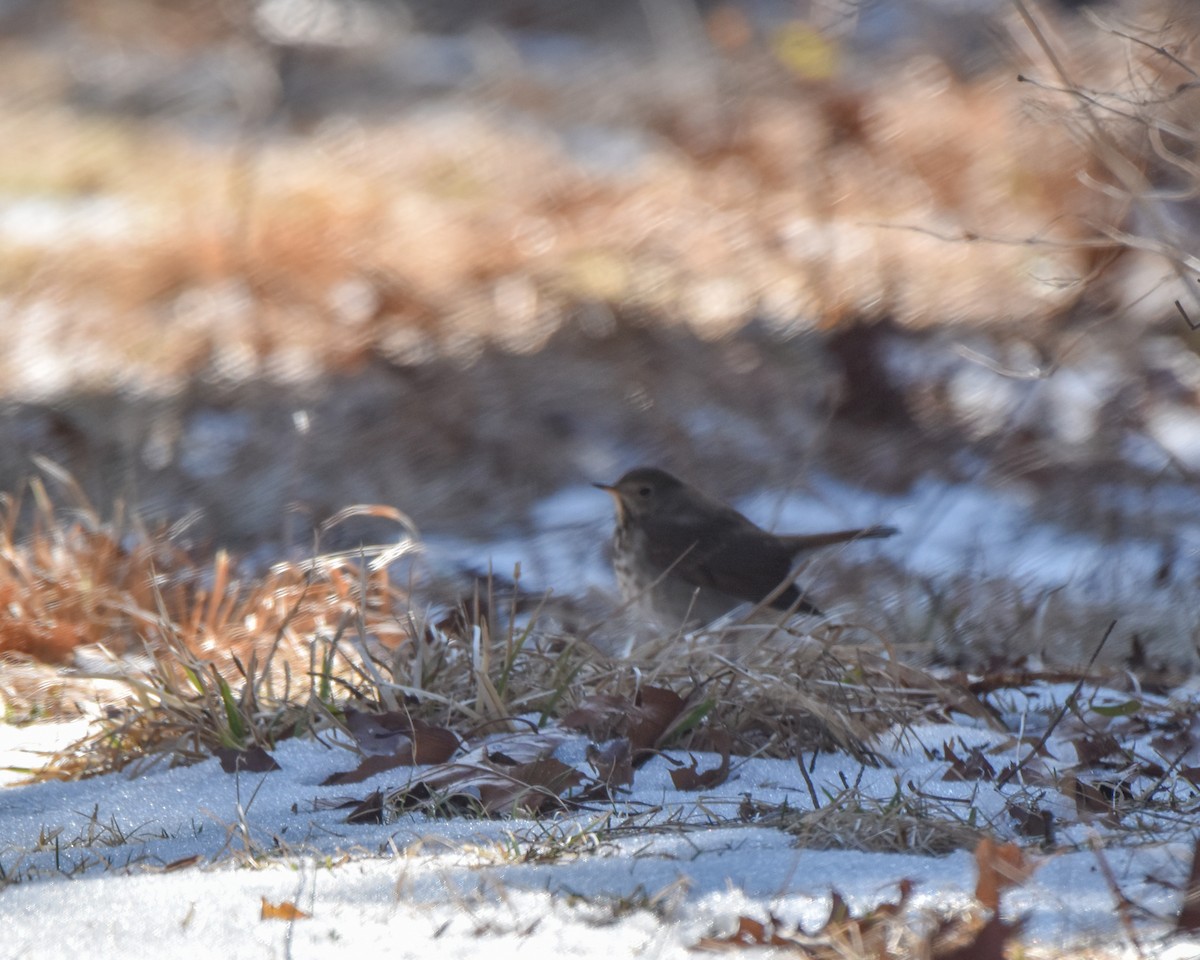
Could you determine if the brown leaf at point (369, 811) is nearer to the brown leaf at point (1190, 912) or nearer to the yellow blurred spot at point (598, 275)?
the brown leaf at point (1190, 912)

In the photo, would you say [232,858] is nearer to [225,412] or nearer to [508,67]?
[225,412]

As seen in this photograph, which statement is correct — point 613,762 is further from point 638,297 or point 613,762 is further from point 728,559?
point 638,297

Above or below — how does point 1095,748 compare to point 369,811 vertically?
below

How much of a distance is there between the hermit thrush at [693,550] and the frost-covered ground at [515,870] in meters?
1.79

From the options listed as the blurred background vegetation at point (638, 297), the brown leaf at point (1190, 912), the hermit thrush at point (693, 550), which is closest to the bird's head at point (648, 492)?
the hermit thrush at point (693, 550)

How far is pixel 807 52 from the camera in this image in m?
7.94

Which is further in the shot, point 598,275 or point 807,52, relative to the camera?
point 807,52

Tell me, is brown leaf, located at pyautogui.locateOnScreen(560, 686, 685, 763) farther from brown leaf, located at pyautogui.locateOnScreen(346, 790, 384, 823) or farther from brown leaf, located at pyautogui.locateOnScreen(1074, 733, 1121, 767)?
brown leaf, located at pyautogui.locateOnScreen(1074, 733, 1121, 767)

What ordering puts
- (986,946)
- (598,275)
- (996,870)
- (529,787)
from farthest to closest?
1. (598,275)
2. (529,787)
3. (996,870)
4. (986,946)

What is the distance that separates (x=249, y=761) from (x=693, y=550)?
2.04m

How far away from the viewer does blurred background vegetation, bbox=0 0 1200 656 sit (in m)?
5.70

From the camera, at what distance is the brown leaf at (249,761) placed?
2.65m

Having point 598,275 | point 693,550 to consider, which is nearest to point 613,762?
point 693,550

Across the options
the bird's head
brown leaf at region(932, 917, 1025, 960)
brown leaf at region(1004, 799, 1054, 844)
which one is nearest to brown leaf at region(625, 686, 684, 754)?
brown leaf at region(1004, 799, 1054, 844)
